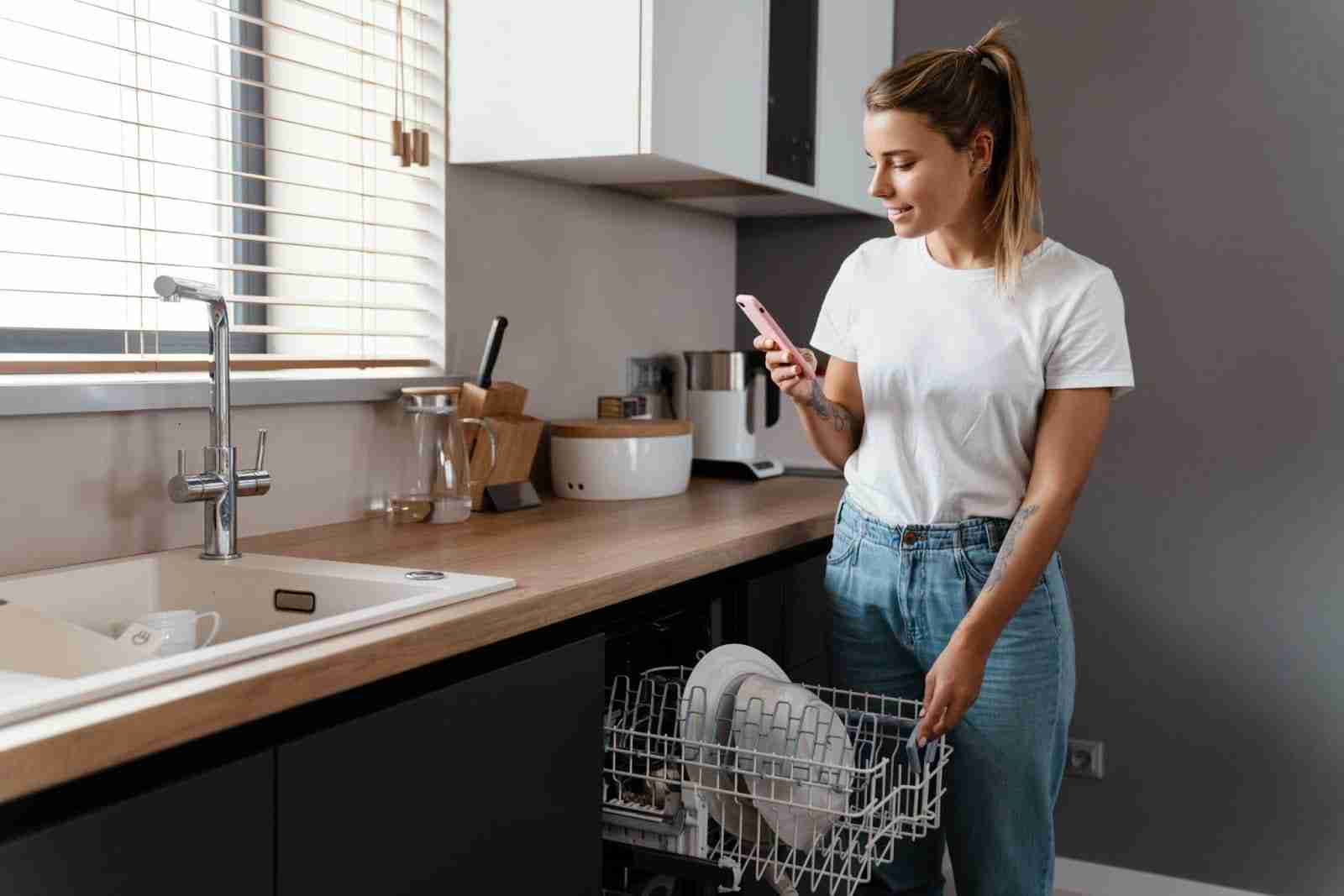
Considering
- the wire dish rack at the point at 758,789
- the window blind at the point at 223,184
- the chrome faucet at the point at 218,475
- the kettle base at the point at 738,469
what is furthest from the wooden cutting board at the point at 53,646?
the kettle base at the point at 738,469

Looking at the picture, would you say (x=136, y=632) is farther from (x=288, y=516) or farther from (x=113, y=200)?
(x=113, y=200)

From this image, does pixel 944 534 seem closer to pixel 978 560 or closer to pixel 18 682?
pixel 978 560

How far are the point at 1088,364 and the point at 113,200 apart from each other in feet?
4.59

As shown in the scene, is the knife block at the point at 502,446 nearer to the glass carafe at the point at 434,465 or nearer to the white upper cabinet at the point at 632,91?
the glass carafe at the point at 434,465

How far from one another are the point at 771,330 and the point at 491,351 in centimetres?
59

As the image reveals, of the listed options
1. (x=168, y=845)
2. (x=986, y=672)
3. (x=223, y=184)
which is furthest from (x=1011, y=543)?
(x=223, y=184)

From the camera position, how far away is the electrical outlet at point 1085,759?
285cm

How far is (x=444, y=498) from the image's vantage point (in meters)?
2.07

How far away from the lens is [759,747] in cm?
162

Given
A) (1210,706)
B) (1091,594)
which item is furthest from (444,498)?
(1210,706)

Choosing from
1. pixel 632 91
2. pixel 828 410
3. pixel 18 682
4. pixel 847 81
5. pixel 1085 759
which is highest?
pixel 847 81

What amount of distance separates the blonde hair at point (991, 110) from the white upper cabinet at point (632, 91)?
47cm

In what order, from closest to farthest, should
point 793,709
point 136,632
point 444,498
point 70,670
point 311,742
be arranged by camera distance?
point 311,742
point 70,670
point 136,632
point 793,709
point 444,498

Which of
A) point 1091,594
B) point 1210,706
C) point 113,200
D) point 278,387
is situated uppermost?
point 113,200
